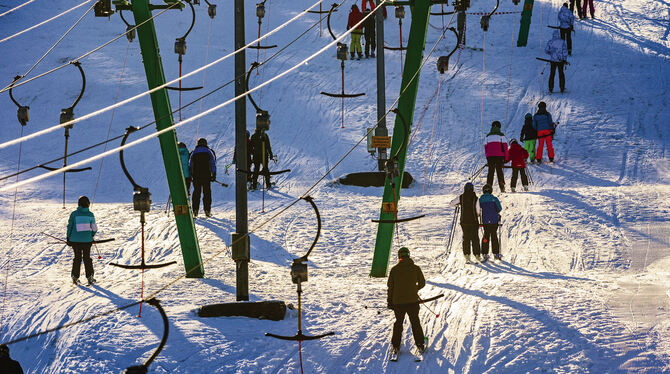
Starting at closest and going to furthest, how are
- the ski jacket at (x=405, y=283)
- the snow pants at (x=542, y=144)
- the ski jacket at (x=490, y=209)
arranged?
the ski jacket at (x=405, y=283), the ski jacket at (x=490, y=209), the snow pants at (x=542, y=144)

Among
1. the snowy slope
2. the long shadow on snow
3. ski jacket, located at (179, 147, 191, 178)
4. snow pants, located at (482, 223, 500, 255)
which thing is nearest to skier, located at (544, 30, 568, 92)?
the snowy slope

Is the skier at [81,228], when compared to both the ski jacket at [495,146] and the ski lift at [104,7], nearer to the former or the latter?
the ski lift at [104,7]

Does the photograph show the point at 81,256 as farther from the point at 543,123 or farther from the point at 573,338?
the point at 543,123

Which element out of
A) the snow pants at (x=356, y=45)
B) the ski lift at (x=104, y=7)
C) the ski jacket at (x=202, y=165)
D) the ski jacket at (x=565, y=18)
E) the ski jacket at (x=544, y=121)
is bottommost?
the ski jacket at (x=202, y=165)

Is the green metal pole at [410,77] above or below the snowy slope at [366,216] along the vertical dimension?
above

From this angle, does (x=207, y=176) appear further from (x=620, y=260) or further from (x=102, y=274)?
(x=620, y=260)

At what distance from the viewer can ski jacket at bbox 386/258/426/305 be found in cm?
1084

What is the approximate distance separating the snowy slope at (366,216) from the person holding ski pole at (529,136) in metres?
0.51

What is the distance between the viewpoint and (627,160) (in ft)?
67.9

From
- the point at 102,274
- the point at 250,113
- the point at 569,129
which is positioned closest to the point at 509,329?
the point at 102,274

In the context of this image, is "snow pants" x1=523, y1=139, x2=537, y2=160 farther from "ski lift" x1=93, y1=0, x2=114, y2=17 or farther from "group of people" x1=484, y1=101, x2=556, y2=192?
"ski lift" x1=93, y1=0, x2=114, y2=17

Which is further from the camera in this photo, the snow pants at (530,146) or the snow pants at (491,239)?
the snow pants at (530,146)

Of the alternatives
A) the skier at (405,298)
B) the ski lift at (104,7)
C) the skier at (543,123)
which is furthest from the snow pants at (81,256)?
the skier at (543,123)

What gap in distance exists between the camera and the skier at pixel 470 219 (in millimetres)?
15250
